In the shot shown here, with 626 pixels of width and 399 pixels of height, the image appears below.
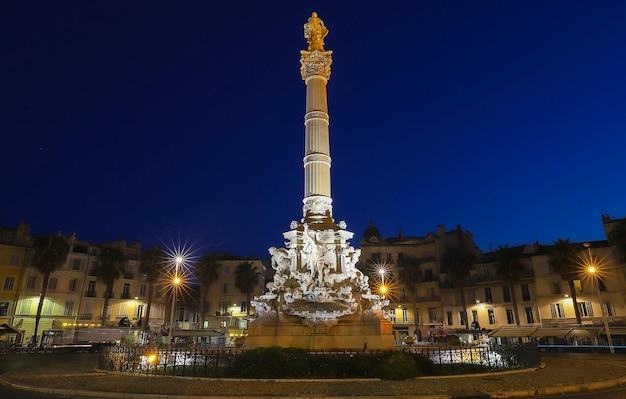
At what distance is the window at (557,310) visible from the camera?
1778 inches

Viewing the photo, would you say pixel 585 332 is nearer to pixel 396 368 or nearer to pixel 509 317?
pixel 509 317

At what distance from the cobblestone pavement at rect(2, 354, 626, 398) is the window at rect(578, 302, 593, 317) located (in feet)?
113

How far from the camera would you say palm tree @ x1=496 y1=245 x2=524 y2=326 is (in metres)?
48.1

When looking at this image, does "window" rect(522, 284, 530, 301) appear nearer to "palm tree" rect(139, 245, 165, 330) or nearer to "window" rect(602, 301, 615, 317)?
"window" rect(602, 301, 615, 317)

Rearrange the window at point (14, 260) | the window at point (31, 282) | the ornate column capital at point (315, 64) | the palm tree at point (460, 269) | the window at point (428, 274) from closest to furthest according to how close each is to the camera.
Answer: the ornate column capital at point (315, 64)
the window at point (14, 260)
the window at point (31, 282)
the palm tree at point (460, 269)
the window at point (428, 274)

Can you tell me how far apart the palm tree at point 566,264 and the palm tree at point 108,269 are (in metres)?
47.9

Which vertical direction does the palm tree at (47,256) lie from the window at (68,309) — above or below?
above

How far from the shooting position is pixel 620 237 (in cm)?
4038

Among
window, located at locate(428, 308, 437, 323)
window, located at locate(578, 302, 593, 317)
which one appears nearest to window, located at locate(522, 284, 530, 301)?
window, located at locate(578, 302, 593, 317)

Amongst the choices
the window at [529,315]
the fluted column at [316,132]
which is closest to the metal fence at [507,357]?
the fluted column at [316,132]

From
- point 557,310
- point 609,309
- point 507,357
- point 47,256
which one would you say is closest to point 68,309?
point 47,256

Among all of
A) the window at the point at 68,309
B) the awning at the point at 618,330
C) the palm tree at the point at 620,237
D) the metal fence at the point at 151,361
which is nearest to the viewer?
the metal fence at the point at 151,361

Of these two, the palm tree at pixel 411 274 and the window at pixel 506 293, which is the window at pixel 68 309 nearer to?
the palm tree at pixel 411 274

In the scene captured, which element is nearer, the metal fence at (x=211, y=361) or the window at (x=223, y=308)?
the metal fence at (x=211, y=361)
